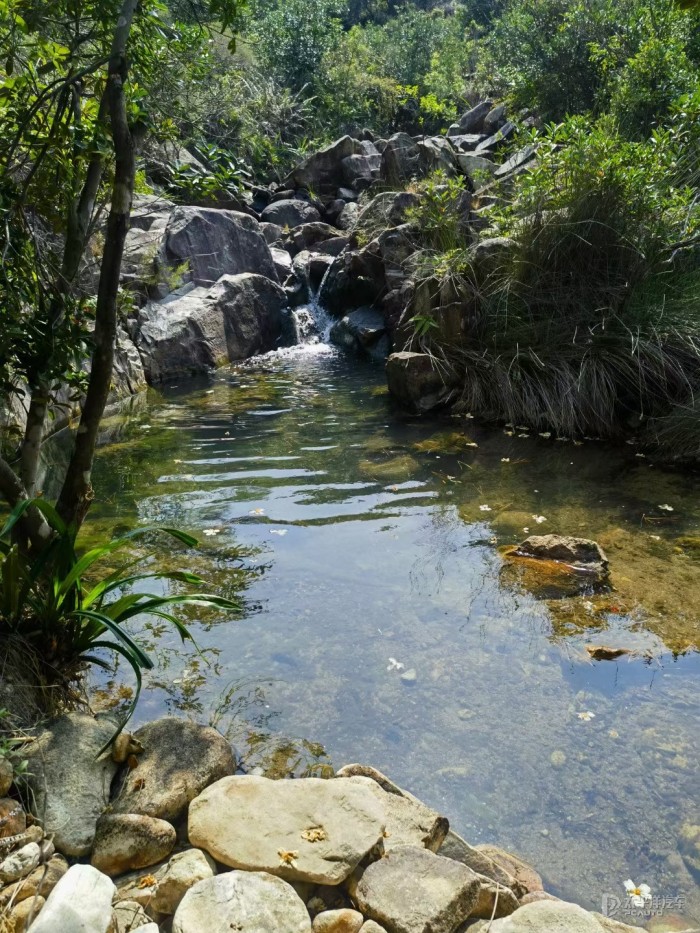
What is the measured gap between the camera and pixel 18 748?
8.57ft

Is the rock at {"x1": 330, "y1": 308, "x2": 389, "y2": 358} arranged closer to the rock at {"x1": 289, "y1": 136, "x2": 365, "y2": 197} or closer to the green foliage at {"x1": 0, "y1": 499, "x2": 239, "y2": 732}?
the rock at {"x1": 289, "y1": 136, "x2": 365, "y2": 197}

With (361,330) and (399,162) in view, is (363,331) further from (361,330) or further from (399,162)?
(399,162)

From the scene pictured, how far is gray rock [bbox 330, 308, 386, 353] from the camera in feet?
43.1

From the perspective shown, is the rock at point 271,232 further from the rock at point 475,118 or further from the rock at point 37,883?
the rock at point 37,883

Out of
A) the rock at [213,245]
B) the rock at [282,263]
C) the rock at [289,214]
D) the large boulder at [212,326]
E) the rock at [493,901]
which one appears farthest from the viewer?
the rock at [289,214]

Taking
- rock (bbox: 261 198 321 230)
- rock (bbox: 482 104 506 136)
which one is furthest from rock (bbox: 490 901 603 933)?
Result: rock (bbox: 482 104 506 136)

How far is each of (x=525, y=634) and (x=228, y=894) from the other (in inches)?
96.5

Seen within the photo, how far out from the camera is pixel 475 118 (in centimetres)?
2344

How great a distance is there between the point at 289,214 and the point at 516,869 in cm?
1967

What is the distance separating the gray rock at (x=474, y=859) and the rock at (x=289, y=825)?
0.26 meters

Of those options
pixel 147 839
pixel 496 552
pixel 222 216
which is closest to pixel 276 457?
pixel 496 552

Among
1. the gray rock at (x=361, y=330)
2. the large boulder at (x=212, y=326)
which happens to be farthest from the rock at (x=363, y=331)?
the large boulder at (x=212, y=326)

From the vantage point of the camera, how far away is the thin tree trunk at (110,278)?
108 inches

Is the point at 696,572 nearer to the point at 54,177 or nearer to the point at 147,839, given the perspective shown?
the point at 147,839
